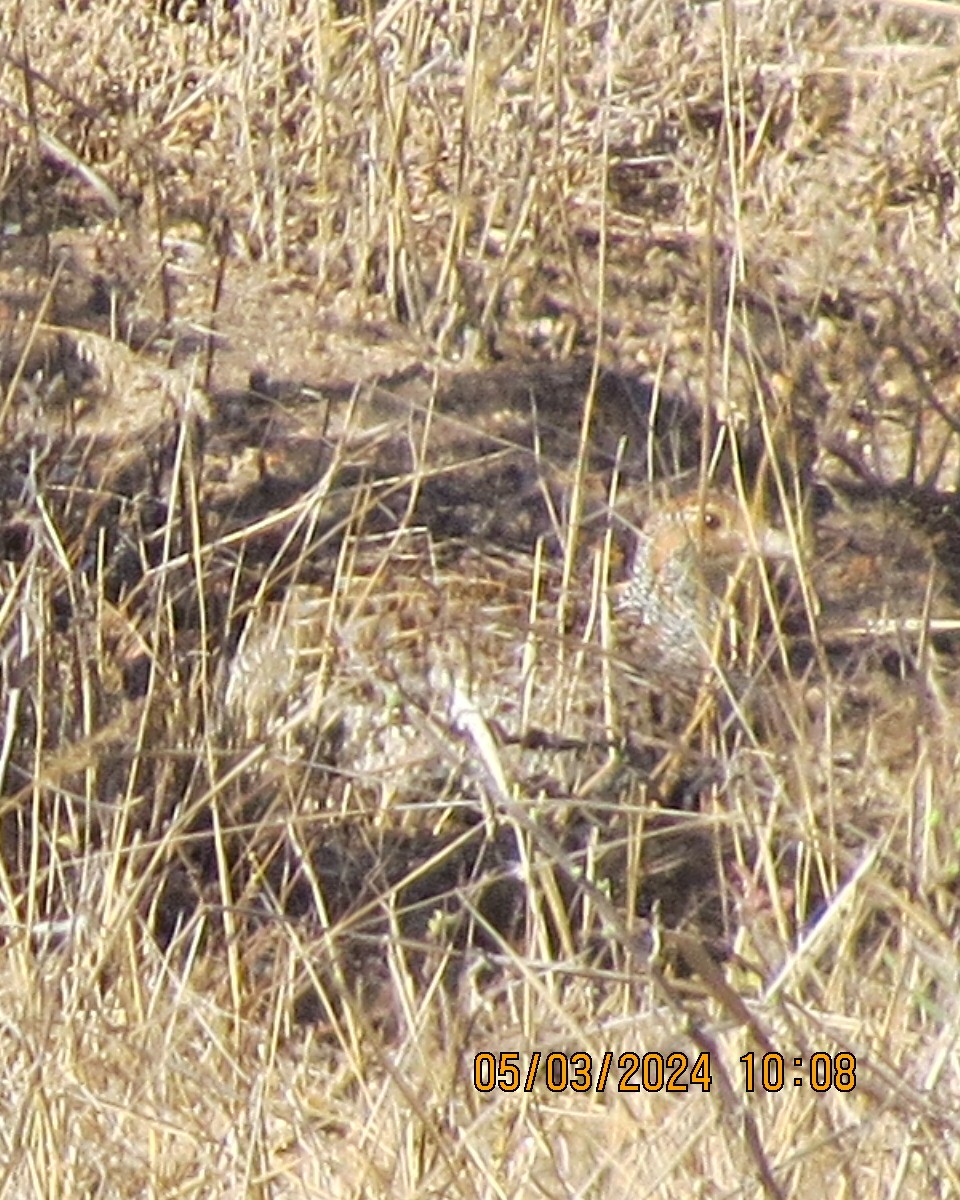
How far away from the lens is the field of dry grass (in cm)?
298

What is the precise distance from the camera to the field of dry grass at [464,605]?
117 inches

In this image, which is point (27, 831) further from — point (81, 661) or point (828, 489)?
point (828, 489)
